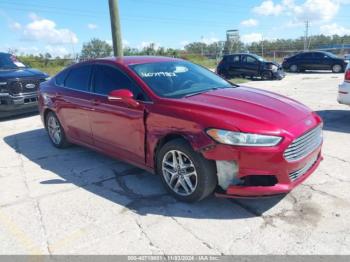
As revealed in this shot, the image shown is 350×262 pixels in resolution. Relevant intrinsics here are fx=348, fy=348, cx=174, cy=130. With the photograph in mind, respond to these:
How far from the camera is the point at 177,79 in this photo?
4.60 metres

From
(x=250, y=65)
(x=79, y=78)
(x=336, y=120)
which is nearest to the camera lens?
(x=79, y=78)

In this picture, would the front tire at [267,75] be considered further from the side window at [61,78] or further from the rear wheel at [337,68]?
the side window at [61,78]

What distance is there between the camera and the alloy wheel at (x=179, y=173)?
3.73 m

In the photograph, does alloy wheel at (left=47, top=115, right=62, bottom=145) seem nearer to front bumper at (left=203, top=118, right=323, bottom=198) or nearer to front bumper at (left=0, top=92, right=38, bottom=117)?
front bumper at (left=0, top=92, right=38, bottom=117)

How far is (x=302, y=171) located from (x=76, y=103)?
11.3 ft

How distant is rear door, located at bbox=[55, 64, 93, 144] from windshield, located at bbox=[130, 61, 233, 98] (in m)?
1.06

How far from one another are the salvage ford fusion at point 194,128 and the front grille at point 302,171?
0.04 feet

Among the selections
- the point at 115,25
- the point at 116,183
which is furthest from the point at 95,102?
the point at 115,25

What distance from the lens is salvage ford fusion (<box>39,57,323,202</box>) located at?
11.1ft

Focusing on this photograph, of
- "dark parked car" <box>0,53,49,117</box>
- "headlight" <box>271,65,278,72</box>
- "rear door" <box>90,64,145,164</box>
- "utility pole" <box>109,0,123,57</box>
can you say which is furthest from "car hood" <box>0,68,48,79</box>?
"headlight" <box>271,65,278,72</box>

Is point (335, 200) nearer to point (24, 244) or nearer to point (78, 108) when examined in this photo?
point (24, 244)

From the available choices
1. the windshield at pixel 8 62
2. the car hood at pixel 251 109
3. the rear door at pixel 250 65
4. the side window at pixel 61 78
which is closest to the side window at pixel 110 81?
the car hood at pixel 251 109

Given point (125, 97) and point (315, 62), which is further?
point (315, 62)

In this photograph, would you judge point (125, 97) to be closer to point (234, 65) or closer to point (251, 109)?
point (251, 109)
